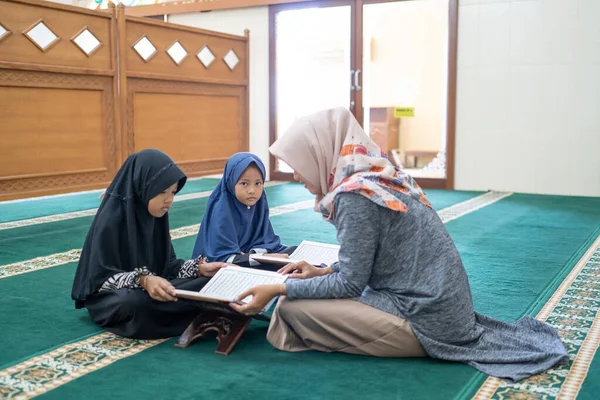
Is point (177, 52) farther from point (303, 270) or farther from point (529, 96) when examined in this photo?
point (303, 270)

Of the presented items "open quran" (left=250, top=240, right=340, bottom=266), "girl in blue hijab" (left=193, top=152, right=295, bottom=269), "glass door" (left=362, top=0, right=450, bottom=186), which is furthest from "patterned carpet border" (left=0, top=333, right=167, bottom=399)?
"glass door" (left=362, top=0, right=450, bottom=186)

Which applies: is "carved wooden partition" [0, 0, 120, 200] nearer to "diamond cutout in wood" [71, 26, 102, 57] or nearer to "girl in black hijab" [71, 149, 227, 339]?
"diamond cutout in wood" [71, 26, 102, 57]

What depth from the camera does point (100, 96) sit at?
511 cm

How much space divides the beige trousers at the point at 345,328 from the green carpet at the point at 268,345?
34mm

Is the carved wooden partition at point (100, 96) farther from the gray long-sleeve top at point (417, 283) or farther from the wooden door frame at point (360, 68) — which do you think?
the gray long-sleeve top at point (417, 283)

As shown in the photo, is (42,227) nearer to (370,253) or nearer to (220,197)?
(220,197)

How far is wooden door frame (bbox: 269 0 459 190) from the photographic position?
604cm

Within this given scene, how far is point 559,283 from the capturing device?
9.17 feet

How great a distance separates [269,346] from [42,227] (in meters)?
2.66

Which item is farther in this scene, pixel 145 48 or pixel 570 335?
pixel 145 48

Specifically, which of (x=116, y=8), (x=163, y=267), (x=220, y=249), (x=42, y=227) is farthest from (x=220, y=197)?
(x=116, y=8)

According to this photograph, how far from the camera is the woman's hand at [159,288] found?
6.56 ft

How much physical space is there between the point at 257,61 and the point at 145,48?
181cm

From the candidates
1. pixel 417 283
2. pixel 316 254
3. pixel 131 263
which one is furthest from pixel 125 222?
Result: pixel 417 283
